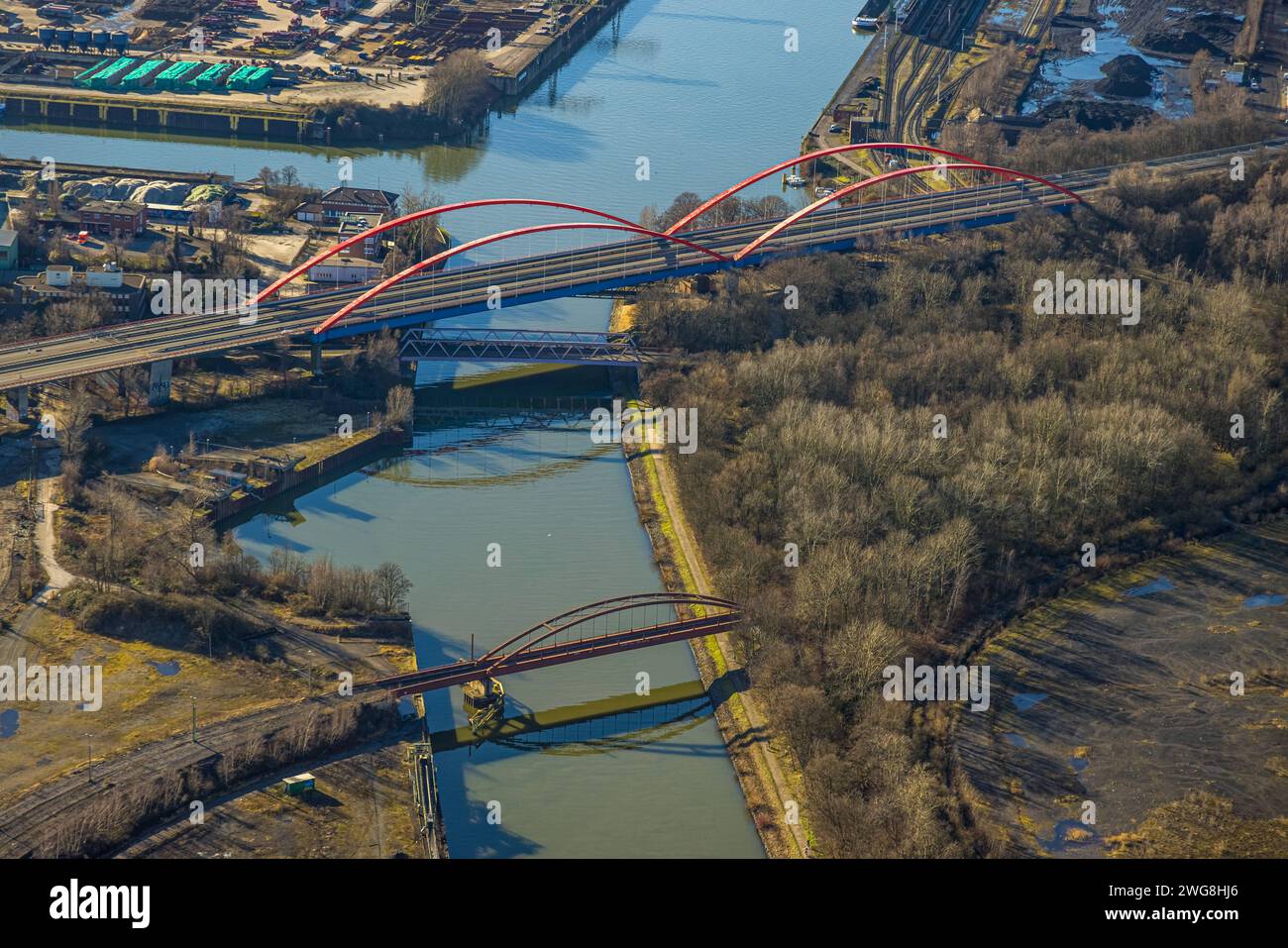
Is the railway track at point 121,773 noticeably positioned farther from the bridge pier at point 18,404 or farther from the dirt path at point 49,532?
the bridge pier at point 18,404

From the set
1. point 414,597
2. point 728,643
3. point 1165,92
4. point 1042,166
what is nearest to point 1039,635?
point 728,643

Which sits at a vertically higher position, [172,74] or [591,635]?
[172,74]

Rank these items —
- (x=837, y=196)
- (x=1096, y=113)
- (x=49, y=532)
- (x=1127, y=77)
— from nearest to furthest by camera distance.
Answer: (x=49, y=532)
(x=837, y=196)
(x=1096, y=113)
(x=1127, y=77)

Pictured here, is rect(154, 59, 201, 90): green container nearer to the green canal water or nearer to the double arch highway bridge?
the green canal water

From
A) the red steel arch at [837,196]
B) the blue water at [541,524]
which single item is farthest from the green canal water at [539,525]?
the red steel arch at [837,196]

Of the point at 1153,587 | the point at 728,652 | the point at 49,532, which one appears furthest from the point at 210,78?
the point at 1153,587

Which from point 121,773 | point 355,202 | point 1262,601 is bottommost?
point 121,773

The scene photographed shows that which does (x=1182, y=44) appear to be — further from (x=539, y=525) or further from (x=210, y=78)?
(x=539, y=525)
